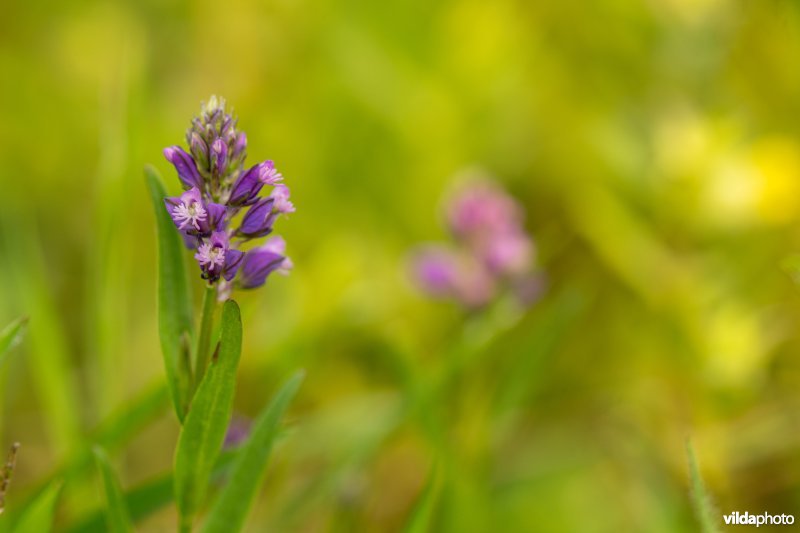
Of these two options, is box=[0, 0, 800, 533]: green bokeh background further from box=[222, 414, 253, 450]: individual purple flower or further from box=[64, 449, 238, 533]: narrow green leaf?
box=[64, 449, 238, 533]: narrow green leaf

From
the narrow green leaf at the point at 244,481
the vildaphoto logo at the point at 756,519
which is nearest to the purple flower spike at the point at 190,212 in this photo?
the narrow green leaf at the point at 244,481

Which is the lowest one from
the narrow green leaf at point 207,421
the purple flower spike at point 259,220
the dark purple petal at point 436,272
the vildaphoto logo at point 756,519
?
the narrow green leaf at point 207,421

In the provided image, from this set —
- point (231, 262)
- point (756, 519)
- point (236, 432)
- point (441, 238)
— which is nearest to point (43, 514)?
point (231, 262)

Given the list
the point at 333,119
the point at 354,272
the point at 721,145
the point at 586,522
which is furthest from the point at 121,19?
the point at 586,522

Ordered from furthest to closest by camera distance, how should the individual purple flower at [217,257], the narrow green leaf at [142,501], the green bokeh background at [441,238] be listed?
the green bokeh background at [441,238] < the narrow green leaf at [142,501] < the individual purple flower at [217,257]

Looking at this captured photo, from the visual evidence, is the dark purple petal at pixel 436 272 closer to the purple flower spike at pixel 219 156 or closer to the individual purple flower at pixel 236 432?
the individual purple flower at pixel 236 432

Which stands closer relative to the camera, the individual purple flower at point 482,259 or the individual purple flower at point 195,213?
the individual purple flower at point 195,213

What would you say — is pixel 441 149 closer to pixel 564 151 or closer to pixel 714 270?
pixel 564 151

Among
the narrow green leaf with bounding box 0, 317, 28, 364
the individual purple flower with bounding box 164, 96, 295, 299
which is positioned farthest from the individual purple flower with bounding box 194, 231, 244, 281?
the narrow green leaf with bounding box 0, 317, 28, 364
